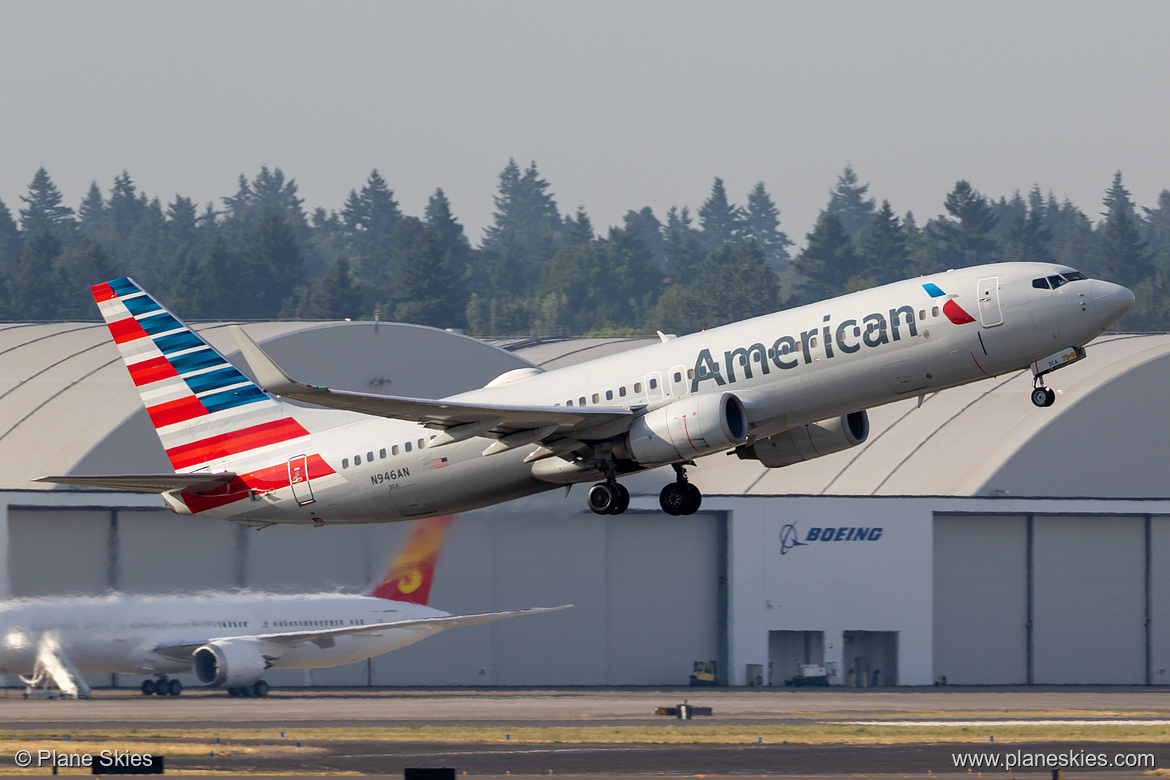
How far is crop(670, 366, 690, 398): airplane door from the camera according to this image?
44.1 m

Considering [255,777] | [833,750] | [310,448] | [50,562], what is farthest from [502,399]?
[50,562]

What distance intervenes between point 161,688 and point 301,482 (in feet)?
102

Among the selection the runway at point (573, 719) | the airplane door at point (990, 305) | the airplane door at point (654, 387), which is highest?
the airplane door at point (990, 305)

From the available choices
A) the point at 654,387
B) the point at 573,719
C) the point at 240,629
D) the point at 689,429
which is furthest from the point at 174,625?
the point at 689,429

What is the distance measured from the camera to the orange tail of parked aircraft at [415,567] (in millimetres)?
76500

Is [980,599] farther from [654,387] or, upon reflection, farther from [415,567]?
[654,387]

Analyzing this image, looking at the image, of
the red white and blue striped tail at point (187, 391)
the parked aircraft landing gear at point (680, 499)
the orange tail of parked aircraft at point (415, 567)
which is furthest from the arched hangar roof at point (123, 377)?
the parked aircraft landing gear at point (680, 499)

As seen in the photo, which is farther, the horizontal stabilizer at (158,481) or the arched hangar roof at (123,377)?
the arched hangar roof at (123,377)

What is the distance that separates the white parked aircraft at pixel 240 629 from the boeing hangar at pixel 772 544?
1999 mm

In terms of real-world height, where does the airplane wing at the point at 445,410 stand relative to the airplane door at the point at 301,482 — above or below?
above

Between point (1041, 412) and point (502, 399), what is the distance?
5092 cm

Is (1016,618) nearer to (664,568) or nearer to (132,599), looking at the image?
(664,568)

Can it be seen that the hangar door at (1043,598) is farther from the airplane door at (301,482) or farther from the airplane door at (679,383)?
the airplane door at (301,482)

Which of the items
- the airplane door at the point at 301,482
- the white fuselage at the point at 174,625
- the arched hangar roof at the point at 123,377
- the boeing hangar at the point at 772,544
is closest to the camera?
the airplane door at the point at 301,482
